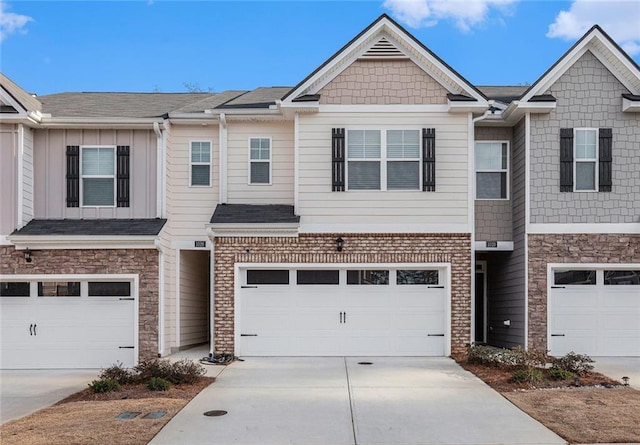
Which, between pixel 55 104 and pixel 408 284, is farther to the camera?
pixel 55 104

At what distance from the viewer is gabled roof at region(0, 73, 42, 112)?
1533cm

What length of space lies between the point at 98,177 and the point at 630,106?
40.0 feet

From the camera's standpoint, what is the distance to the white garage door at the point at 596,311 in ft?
51.0

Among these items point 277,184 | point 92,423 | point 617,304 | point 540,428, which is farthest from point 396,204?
point 92,423

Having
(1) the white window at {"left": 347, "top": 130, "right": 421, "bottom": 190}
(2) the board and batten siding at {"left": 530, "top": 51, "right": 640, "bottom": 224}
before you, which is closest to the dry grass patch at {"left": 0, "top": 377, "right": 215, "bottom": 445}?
(1) the white window at {"left": 347, "top": 130, "right": 421, "bottom": 190}

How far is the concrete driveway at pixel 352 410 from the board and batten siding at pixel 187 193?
4.12 meters

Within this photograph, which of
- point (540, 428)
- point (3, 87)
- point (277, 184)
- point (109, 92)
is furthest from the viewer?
point (109, 92)

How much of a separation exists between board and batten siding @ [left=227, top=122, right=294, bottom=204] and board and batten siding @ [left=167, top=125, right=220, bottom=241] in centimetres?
46

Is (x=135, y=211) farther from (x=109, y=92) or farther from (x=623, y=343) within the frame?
(x=623, y=343)

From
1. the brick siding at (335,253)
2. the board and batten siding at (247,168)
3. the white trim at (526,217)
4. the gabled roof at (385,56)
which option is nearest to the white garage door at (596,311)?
the white trim at (526,217)

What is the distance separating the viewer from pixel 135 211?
1611 cm

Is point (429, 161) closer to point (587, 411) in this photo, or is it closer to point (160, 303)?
point (160, 303)

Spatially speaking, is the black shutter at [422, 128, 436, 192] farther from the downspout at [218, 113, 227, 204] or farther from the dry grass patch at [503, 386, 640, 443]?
the dry grass patch at [503, 386, 640, 443]

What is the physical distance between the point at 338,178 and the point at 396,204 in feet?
4.68
